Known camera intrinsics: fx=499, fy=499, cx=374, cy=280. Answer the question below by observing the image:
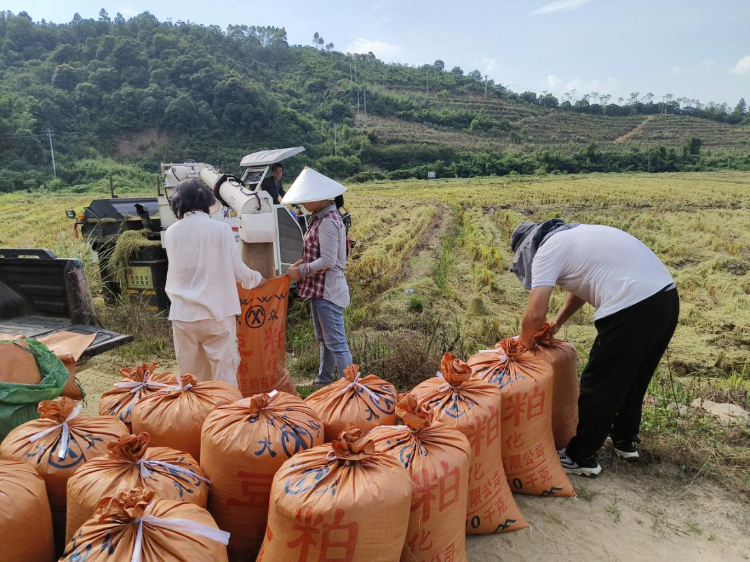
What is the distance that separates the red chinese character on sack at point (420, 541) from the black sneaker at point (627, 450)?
5.81 ft

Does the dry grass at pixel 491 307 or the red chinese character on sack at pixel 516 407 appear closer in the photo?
the red chinese character on sack at pixel 516 407

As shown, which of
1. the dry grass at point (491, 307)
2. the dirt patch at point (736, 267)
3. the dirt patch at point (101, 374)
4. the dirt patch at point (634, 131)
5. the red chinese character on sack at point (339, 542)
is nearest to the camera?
the red chinese character on sack at point (339, 542)

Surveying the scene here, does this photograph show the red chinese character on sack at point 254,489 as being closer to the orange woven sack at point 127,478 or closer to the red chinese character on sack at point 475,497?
the orange woven sack at point 127,478

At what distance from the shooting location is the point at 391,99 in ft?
261

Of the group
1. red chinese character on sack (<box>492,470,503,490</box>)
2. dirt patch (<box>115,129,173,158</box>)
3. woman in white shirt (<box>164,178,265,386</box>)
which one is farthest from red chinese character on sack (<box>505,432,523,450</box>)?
dirt patch (<box>115,129,173,158</box>)

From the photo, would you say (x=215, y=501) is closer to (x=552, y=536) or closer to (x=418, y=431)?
(x=418, y=431)

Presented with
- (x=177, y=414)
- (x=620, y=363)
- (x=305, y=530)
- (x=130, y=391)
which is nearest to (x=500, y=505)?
(x=620, y=363)

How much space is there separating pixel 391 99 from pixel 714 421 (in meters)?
81.7

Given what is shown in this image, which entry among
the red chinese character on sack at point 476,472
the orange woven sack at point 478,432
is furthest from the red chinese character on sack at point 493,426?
the red chinese character on sack at point 476,472

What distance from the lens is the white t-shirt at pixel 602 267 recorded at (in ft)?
8.56

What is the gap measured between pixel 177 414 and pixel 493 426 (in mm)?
1393

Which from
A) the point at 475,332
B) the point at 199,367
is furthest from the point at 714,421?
the point at 199,367

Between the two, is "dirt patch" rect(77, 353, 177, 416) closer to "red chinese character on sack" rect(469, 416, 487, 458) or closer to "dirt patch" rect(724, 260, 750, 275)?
"red chinese character on sack" rect(469, 416, 487, 458)

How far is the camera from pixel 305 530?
1.45 meters
